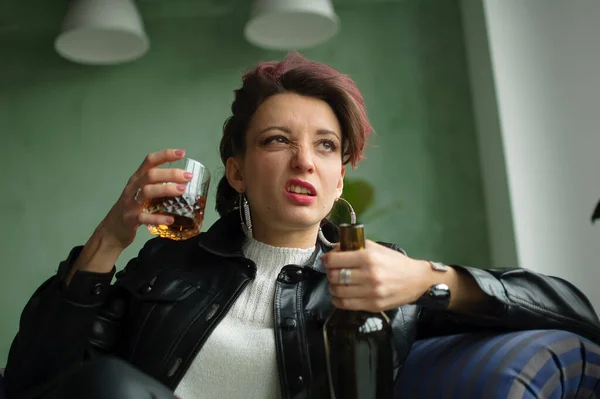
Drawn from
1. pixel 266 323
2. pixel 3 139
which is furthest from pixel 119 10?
pixel 266 323

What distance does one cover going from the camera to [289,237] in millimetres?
1499

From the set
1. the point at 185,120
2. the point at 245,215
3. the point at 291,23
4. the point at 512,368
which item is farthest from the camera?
the point at 185,120

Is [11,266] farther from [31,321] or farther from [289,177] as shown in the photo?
[289,177]

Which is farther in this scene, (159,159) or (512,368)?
(159,159)

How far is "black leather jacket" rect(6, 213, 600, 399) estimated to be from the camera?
1268 millimetres

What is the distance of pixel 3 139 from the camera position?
3498 millimetres

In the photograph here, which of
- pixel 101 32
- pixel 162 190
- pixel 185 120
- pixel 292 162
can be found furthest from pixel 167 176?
pixel 185 120

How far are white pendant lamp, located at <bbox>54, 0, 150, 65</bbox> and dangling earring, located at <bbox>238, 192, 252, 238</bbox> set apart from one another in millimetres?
1613

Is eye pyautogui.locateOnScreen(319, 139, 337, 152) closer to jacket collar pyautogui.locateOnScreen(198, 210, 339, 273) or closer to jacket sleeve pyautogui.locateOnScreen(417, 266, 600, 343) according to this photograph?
jacket collar pyautogui.locateOnScreen(198, 210, 339, 273)

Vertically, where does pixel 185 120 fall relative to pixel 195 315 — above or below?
above

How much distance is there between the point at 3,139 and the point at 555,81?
268cm

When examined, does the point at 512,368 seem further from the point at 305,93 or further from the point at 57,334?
the point at 57,334

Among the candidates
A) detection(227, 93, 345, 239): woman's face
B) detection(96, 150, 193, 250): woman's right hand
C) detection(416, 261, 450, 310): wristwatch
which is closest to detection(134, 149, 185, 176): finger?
detection(96, 150, 193, 250): woman's right hand

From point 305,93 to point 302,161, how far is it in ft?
0.67
